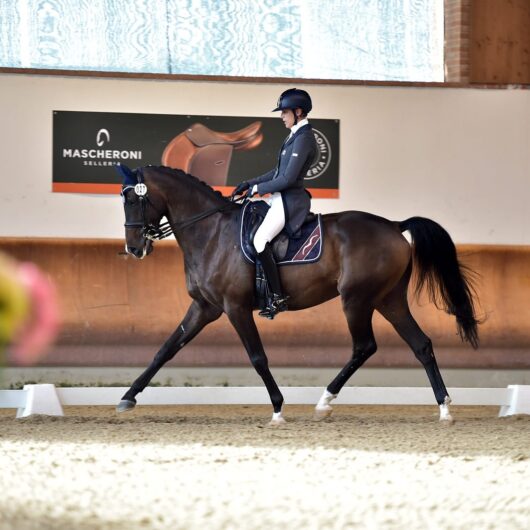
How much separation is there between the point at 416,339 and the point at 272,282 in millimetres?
1196

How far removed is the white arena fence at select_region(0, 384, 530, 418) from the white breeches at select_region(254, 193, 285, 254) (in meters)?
1.20

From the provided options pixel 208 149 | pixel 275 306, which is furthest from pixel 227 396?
pixel 208 149

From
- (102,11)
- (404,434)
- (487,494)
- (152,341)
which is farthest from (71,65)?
(487,494)

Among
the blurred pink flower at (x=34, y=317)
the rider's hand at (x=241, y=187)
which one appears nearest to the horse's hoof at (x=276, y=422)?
the rider's hand at (x=241, y=187)

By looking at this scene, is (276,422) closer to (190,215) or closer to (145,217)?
(190,215)

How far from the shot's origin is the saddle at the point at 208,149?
33.5 ft

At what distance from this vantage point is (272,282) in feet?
26.7

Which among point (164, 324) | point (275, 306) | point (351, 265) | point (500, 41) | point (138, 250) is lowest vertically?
point (164, 324)

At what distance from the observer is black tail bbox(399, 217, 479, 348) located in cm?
845

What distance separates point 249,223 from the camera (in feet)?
27.1

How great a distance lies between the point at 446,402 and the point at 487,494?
A: 3462 millimetres

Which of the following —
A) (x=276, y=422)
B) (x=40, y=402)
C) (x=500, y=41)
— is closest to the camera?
(x=276, y=422)

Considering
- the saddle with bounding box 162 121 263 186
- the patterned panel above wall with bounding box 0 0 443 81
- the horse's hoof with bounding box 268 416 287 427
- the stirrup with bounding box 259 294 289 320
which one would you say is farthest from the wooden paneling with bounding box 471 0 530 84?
the horse's hoof with bounding box 268 416 287 427

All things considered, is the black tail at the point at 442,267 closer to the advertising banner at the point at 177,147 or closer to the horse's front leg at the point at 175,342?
the horse's front leg at the point at 175,342
